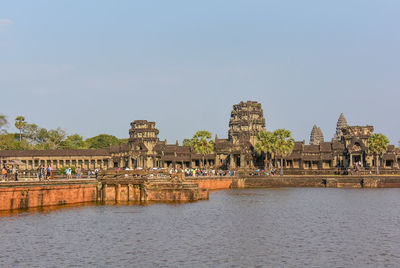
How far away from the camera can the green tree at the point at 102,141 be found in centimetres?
18118

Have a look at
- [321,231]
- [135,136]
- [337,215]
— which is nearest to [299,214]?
[337,215]

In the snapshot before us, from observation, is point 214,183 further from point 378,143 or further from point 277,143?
point 378,143

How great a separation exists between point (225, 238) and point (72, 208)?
19.5 m

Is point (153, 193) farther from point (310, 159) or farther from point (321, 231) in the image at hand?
point (310, 159)

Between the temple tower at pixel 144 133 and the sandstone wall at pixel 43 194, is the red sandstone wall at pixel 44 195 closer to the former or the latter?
the sandstone wall at pixel 43 194

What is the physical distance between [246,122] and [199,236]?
339 ft

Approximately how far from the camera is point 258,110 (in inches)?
5517

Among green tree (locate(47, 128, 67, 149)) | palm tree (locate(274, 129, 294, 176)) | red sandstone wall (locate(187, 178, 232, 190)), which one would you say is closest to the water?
red sandstone wall (locate(187, 178, 232, 190))

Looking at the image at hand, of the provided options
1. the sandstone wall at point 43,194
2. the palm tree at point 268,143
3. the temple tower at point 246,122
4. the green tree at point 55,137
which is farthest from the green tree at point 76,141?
the sandstone wall at point 43,194

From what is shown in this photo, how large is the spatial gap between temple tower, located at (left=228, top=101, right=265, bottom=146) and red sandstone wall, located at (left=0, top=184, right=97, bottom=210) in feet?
280

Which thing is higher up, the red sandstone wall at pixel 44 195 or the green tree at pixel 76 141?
the green tree at pixel 76 141

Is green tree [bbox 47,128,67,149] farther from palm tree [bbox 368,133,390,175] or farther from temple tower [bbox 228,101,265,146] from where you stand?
palm tree [bbox 368,133,390,175]

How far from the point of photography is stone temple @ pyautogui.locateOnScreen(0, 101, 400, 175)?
374 feet

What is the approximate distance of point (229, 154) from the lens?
11944cm
